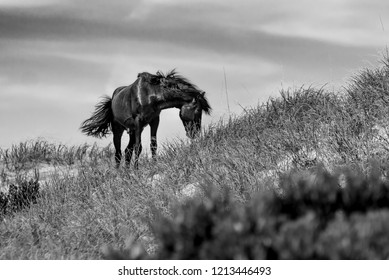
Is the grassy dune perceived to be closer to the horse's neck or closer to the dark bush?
the dark bush

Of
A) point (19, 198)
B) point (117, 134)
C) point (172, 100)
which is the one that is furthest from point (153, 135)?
point (19, 198)

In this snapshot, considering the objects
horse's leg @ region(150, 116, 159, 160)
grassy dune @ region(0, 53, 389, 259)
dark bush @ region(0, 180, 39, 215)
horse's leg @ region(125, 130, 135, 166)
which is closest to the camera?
grassy dune @ region(0, 53, 389, 259)

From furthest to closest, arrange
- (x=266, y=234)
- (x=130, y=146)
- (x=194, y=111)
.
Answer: (x=130, y=146) → (x=194, y=111) → (x=266, y=234)

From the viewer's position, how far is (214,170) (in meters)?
8.77

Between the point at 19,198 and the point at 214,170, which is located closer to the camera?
the point at 214,170

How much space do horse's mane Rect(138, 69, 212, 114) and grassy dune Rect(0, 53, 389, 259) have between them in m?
1.02

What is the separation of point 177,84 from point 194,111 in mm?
733

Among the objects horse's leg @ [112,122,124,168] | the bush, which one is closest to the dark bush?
horse's leg @ [112,122,124,168]

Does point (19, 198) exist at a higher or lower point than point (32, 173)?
lower

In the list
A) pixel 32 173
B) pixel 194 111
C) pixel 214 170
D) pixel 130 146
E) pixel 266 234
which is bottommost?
pixel 266 234

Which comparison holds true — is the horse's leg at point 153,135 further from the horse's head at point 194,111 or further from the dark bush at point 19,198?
the dark bush at point 19,198

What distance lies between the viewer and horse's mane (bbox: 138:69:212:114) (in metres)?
12.2

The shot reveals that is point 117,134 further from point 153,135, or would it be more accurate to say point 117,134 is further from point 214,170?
point 214,170

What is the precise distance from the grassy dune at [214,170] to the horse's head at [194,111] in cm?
72
